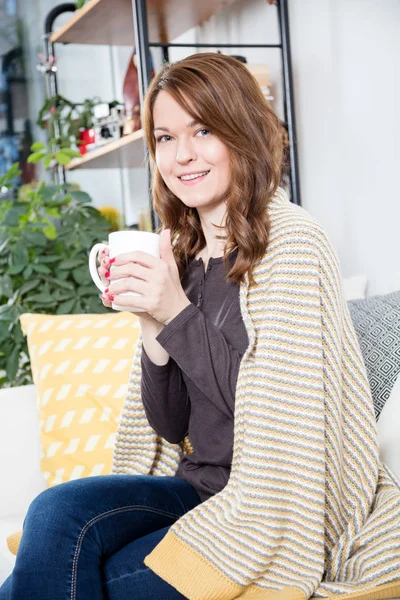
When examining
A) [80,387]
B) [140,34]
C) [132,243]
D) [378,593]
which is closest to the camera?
[378,593]

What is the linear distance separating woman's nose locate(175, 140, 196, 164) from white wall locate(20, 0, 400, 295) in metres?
0.75

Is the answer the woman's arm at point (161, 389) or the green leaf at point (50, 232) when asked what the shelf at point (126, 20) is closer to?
the green leaf at point (50, 232)

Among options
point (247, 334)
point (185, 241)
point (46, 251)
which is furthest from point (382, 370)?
point (46, 251)

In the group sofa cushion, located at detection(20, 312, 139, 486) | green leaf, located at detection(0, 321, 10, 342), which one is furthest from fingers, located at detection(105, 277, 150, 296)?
green leaf, located at detection(0, 321, 10, 342)

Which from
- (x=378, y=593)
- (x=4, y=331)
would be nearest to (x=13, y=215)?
(x=4, y=331)

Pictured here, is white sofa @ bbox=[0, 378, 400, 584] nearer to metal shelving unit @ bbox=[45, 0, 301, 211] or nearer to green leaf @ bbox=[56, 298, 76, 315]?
green leaf @ bbox=[56, 298, 76, 315]

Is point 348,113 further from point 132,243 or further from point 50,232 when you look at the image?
point 132,243

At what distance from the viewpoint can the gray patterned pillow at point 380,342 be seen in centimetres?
125

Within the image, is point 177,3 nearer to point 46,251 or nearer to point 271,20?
point 271,20

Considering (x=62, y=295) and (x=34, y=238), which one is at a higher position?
(x=34, y=238)

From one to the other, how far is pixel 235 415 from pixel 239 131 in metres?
0.41

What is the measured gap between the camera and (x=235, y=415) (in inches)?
42.1

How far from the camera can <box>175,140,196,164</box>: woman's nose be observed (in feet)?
3.86

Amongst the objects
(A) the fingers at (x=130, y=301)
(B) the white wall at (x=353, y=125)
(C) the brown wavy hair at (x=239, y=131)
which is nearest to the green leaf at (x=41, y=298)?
(B) the white wall at (x=353, y=125)
